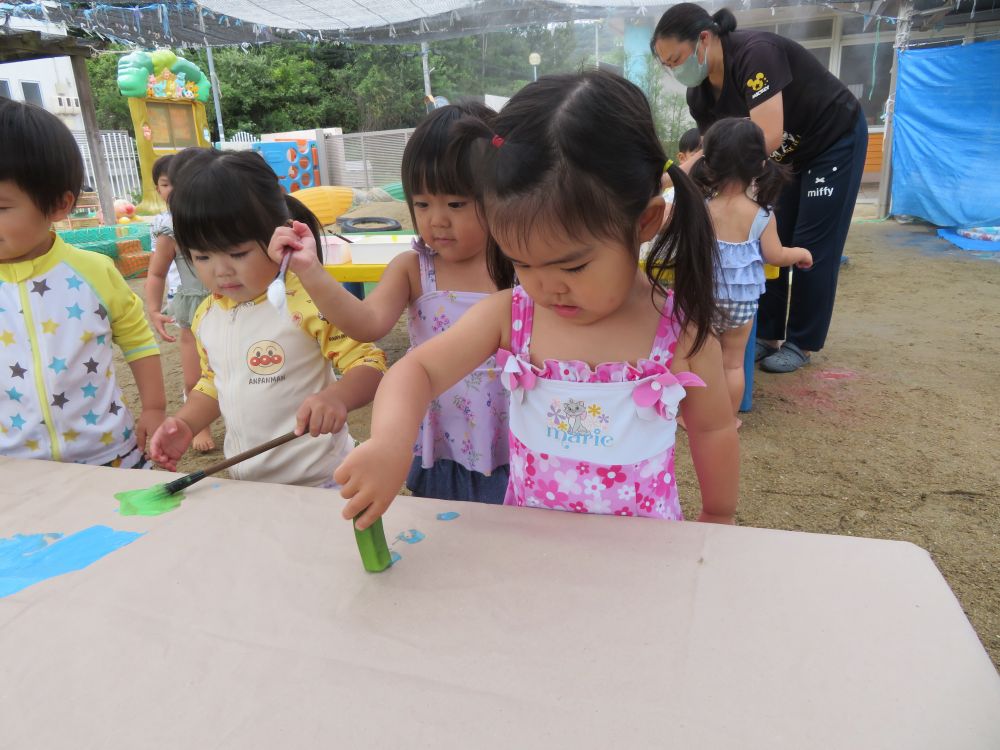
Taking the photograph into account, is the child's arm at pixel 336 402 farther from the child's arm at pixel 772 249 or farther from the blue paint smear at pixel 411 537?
the child's arm at pixel 772 249

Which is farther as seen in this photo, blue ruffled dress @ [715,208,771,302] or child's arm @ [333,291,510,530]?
blue ruffled dress @ [715,208,771,302]

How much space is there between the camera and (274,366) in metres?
1.40

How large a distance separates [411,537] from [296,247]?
0.48m

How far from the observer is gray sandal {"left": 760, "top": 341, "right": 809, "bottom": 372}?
345 cm

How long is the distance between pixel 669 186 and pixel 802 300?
2725 mm

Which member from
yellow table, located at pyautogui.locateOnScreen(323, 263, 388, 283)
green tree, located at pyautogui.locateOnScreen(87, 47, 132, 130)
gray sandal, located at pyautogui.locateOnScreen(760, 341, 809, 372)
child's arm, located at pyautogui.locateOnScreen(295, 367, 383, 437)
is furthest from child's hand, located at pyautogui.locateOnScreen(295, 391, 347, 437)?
green tree, located at pyautogui.locateOnScreen(87, 47, 132, 130)

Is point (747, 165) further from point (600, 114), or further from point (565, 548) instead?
point (565, 548)

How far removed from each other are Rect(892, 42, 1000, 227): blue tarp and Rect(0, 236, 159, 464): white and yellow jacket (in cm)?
831

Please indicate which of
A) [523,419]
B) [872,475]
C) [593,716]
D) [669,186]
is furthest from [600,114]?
[872,475]

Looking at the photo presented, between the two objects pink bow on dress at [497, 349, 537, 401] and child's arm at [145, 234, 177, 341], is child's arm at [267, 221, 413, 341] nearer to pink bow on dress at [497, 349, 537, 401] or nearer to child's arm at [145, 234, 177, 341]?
pink bow on dress at [497, 349, 537, 401]

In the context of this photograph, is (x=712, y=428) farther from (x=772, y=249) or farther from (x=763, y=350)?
(x=763, y=350)

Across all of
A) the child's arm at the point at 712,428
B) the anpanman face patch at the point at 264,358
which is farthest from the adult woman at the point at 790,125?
the anpanman face patch at the point at 264,358

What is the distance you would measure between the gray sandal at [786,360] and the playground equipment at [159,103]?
28.7 feet

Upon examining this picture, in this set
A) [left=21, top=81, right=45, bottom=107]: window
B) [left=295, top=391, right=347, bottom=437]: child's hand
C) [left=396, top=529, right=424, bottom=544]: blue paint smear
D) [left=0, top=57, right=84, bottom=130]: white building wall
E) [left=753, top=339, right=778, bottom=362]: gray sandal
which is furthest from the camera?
[left=21, top=81, right=45, bottom=107]: window
